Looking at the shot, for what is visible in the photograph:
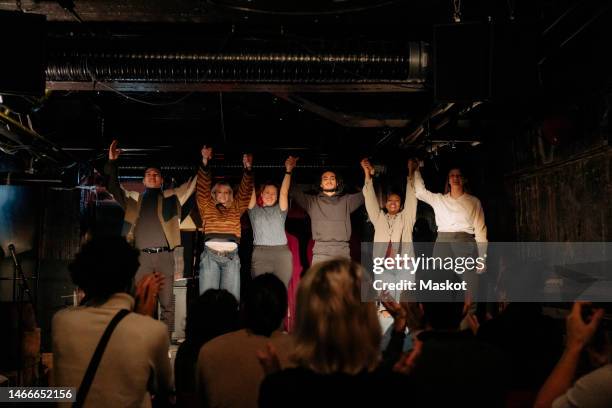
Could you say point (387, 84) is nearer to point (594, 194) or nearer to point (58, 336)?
point (594, 194)

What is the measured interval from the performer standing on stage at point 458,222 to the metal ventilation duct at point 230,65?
2.15 meters

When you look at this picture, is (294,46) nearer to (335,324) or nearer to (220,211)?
(220,211)

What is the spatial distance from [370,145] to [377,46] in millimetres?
4233

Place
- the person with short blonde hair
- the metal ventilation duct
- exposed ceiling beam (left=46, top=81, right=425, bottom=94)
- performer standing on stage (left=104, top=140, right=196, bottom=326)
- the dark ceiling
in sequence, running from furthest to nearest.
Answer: performer standing on stage (left=104, top=140, right=196, bottom=326) → exposed ceiling beam (left=46, top=81, right=425, bottom=94) → the metal ventilation duct → the dark ceiling → the person with short blonde hair

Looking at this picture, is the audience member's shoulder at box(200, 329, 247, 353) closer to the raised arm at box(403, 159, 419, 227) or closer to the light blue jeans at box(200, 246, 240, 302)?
the light blue jeans at box(200, 246, 240, 302)

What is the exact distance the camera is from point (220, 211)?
19.6 ft

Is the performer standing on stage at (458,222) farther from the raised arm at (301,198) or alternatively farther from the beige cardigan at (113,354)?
the beige cardigan at (113,354)

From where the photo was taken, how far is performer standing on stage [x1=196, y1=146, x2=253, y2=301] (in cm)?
575

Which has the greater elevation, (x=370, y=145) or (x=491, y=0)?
(x=491, y=0)

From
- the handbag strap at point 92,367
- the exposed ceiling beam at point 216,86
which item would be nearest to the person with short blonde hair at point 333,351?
the handbag strap at point 92,367

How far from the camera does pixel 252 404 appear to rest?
1985 mm

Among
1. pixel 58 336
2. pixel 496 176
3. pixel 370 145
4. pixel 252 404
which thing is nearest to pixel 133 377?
pixel 58 336

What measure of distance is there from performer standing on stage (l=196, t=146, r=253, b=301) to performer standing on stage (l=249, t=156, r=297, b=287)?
7.8 inches

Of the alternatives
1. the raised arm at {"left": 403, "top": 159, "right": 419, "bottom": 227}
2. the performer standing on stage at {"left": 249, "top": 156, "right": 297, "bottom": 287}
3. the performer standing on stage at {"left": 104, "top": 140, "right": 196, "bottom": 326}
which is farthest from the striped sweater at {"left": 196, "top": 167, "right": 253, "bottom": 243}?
the raised arm at {"left": 403, "top": 159, "right": 419, "bottom": 227}
